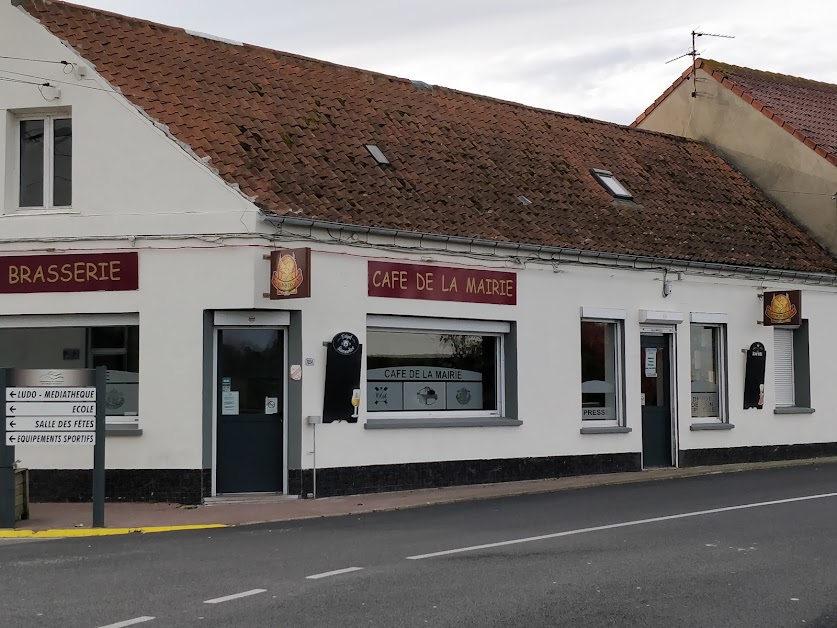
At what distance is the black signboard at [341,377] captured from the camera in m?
16.6

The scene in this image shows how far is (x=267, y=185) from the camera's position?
16.6 metres

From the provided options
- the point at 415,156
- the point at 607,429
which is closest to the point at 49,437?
the point at 415,156

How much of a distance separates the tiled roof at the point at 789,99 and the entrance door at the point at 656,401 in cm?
683

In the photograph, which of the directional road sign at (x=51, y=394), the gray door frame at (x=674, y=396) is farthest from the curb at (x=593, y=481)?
the directional road sign at (x=51, y=394)

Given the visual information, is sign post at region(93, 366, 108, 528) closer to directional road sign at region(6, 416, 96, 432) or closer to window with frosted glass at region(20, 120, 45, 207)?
directional road sign at region(6, 416, 96, 432)

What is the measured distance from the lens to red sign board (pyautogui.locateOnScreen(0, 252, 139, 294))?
16.4 m

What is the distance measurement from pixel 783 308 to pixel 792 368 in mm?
1949

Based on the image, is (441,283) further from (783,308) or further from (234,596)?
(234,596)

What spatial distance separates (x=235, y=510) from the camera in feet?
50.2

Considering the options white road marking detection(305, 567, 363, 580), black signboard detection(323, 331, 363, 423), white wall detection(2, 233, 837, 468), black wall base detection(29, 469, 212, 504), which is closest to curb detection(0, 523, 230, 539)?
black wall base detection(29, 469, 212, 504)

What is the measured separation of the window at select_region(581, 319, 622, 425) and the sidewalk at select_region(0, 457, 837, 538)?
6.20 ft

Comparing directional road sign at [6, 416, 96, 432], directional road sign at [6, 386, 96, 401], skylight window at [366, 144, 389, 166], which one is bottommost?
directional road sign at [6, 416, 96, 432]

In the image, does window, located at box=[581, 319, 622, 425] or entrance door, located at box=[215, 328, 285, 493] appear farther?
window, located at box=[581, 319, 622, 425]

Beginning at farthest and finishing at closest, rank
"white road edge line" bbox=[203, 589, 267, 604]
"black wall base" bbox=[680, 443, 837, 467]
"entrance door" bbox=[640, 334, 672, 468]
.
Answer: "black wall base" bbox=[680, 443, 837, 467], "entrance door" bbox=[640, 334, 672, 468], "white road edge line" bbox=[203, 589, 267, 604]
